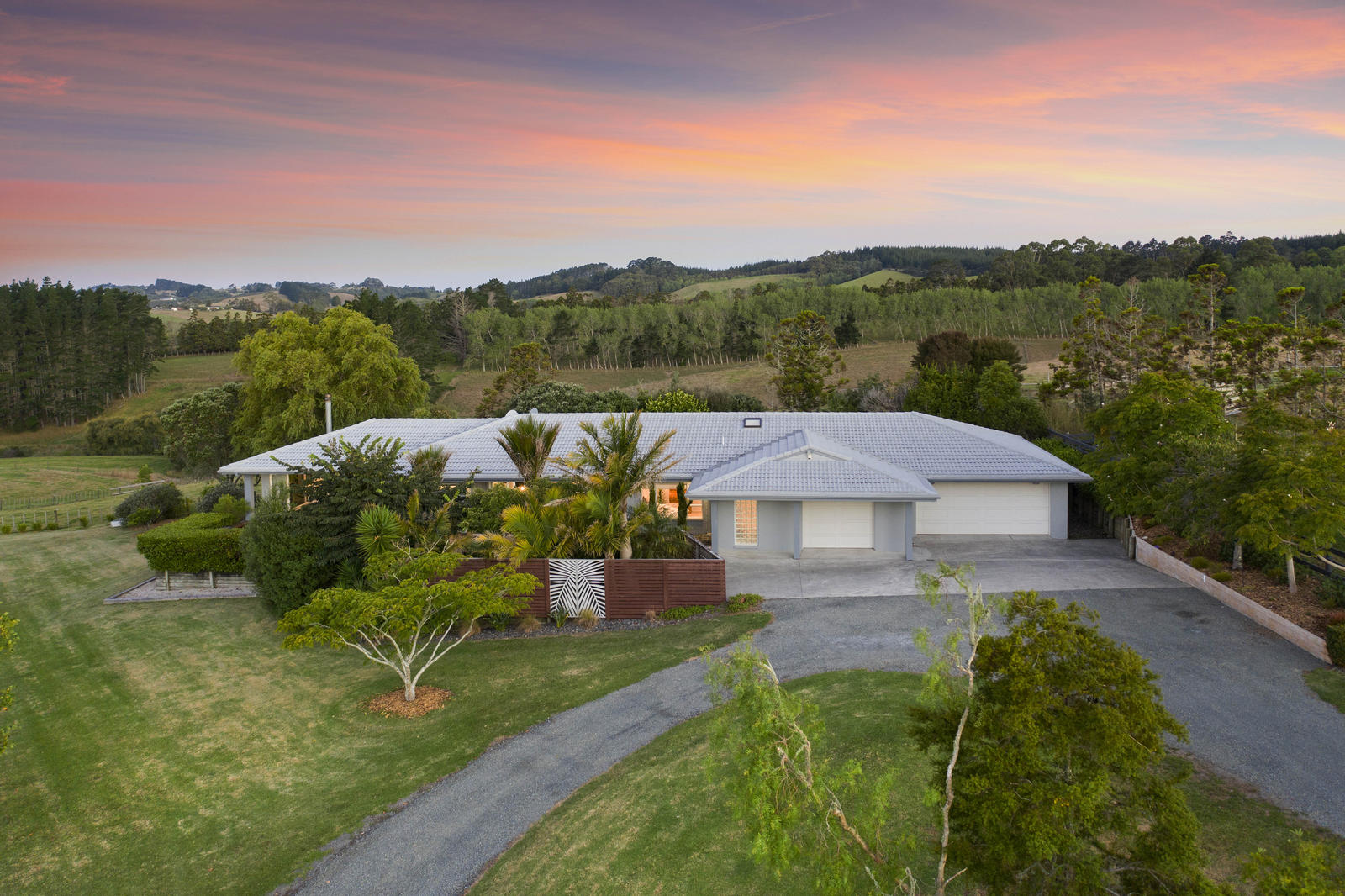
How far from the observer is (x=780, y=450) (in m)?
27.4

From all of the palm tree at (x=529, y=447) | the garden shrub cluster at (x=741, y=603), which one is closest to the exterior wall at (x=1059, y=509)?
the garden shrub cluster at (x=741, y=603)

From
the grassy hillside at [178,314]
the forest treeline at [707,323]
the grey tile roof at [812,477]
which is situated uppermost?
the grassy hillside at [178,314]

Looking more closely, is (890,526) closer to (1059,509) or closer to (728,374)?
(1059,509)

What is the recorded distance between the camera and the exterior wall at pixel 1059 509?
27453 mm

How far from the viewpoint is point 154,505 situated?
35750mm

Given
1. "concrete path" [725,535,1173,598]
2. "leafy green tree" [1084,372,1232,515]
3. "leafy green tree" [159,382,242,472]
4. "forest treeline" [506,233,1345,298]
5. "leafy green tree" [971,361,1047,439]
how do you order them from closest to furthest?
"concrete path" [725,535,1173,598] → "leafy green tree" [1084,372,1232,515] → "leafy green tree" [971,361,1047,439] → "leafy green tree" [159,382,242,472] → "forest treeline" [506,233,1345,298]

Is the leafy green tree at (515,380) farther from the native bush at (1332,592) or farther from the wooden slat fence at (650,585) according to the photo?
the native bush at (1332,592)

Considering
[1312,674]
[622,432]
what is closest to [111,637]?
[622,432]

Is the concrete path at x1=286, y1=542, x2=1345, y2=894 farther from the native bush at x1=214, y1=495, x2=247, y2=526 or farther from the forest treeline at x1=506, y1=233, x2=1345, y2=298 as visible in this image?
the forest treeline at x1=506, y1=233, x2=1345, y2=298

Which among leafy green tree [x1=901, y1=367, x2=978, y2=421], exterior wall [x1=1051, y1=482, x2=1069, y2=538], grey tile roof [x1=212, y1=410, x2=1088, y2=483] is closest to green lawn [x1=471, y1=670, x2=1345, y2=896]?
grey tile roof [x1=212, y1=410, x2=1088, y2=483]

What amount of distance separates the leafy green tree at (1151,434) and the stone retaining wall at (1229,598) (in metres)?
1.21

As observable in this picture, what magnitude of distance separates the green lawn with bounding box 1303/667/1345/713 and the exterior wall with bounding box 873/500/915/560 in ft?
37.3

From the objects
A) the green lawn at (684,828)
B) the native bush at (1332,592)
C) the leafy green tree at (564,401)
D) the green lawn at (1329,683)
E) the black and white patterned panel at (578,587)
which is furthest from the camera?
the leafy green tree at (564,401)

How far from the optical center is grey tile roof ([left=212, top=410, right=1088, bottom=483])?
1106 inches
